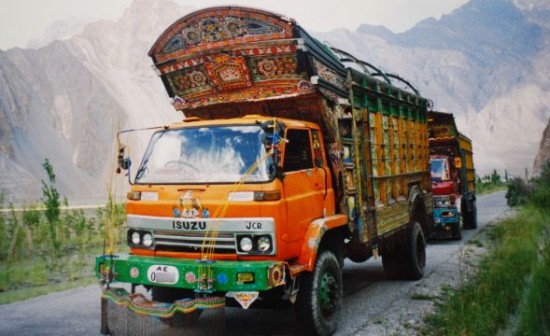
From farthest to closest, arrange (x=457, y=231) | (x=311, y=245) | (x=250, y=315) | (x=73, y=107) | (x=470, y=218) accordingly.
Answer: (x=73, y=107) < (x=470, y=218) < (x=457, y=231) < (x=250, y=315) < (x=311, y=245)

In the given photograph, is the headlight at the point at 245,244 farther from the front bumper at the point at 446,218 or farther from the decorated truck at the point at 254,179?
the front bumper at the point at 446,218

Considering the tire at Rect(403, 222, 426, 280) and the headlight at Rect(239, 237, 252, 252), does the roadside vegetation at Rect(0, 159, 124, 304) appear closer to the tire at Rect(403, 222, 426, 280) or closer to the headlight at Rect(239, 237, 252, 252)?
the headlight at Rect(239, 237, 252, 252)

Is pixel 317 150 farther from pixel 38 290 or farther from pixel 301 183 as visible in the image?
pixel 38 290

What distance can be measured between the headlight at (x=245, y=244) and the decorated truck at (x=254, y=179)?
0.05 ft

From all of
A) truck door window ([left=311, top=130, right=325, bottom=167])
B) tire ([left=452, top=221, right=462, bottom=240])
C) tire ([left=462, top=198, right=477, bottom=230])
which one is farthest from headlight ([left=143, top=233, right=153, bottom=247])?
tire ([left=462, top=198, right=477, bottom=230])

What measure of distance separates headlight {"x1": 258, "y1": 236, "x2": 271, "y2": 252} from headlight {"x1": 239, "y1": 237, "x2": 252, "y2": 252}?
99 millimetres

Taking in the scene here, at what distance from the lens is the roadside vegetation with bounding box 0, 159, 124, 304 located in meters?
9.91

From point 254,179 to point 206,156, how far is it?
71 centimetres

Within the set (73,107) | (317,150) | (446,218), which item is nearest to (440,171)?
(446,218)

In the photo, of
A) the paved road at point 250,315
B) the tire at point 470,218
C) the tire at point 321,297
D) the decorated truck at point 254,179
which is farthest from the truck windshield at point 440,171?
the tire at point 321,297

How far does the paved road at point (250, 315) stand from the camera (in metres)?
5.32

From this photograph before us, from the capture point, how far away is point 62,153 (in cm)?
4472

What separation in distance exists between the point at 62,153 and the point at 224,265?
44.0 m

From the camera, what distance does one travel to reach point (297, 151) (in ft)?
19.0
